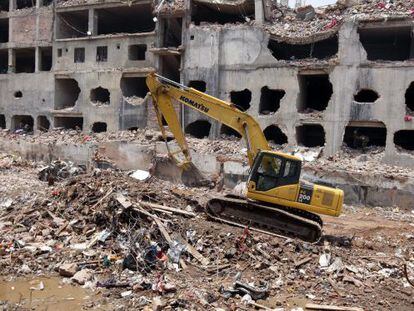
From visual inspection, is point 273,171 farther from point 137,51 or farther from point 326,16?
point 137,51

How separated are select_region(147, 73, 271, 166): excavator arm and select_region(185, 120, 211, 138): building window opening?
445 inches

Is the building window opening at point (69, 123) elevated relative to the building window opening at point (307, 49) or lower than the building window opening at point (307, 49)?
lower

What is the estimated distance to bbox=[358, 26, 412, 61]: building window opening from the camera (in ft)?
75.2

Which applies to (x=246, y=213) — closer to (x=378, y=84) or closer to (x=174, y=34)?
(x=378, y=84)

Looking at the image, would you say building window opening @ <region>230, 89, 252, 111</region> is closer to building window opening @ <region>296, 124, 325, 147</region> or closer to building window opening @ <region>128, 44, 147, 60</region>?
building window opening @ <region>296, 124, 325, 147</region>

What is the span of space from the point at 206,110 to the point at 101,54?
17.4m

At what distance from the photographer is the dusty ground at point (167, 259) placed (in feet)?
29.9

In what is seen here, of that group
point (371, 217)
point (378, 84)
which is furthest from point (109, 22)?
point (371, 217)

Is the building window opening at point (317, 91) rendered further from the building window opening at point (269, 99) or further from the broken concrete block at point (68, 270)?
the broken concrete block at point (68, 270)

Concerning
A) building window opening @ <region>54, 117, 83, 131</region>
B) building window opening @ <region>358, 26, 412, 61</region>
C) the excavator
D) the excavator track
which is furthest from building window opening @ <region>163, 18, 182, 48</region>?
the excavator track

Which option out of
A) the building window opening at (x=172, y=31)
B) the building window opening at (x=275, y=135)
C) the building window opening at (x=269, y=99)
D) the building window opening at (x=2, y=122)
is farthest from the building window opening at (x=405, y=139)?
the building window opening at (x=2, y=122)


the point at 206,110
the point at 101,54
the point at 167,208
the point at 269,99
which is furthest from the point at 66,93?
the point at 167,208

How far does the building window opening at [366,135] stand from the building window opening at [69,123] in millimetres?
16326

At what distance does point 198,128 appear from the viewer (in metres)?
27.3
